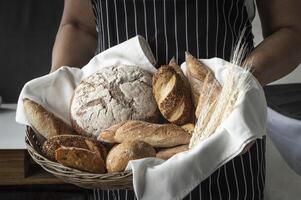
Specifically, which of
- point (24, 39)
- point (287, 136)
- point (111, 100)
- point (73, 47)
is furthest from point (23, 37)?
point (111, 100)

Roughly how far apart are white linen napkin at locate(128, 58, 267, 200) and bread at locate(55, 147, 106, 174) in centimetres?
5

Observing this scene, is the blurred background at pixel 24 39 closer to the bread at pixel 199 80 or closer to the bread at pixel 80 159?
the bread at pixel 199 80


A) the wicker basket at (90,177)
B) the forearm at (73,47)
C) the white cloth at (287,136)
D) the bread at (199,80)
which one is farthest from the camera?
the white cloth at (287,136)

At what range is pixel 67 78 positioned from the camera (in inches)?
29.4

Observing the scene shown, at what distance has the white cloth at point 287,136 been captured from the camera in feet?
3.81

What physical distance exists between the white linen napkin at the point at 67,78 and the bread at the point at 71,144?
3.4 inches

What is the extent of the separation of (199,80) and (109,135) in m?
0.14

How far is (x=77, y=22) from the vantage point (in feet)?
3.10

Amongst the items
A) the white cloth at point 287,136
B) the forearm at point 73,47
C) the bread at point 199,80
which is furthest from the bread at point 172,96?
the white cloth at point 287,136

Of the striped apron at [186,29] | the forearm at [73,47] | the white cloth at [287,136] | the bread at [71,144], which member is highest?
the striped apron at [186,29]

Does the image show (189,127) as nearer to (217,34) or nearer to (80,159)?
(80,159)

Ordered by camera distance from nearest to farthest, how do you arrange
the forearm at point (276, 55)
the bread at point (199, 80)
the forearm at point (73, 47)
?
1. the bread at point (199, 80)
2. the forearm at point (276, 55)
3. the forearm at point (73, 47)

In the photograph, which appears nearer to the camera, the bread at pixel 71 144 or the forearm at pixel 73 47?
the bread at pixel 71 144

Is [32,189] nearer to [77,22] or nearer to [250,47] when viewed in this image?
[77,22]
